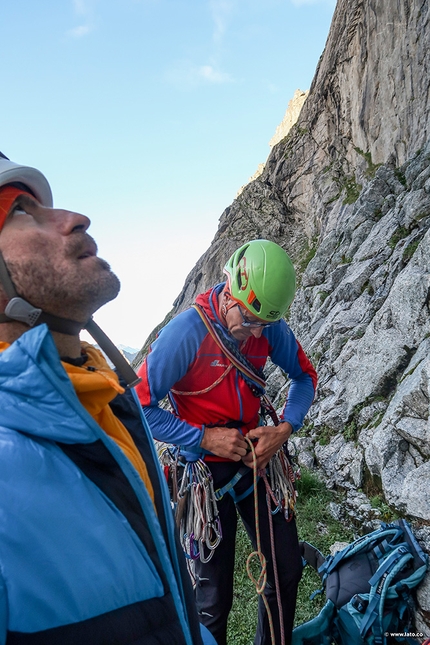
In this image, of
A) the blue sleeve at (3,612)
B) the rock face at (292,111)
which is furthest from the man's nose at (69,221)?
the rock face at (292,111)

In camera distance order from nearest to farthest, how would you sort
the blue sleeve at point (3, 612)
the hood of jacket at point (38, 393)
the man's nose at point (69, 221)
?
the blue sleeve at point (3, 612), the hood of jacket at point (38, 393), the man's nose at point (69, 221)

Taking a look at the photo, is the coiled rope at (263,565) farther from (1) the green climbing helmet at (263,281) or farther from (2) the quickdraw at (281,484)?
(1) the green climbing helmet at (263,281)

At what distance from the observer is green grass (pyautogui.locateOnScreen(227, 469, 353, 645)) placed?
412 centimetres

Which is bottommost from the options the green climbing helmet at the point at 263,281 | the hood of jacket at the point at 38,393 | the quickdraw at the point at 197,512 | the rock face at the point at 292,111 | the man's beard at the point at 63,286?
the quickdraw at the point at 197,512

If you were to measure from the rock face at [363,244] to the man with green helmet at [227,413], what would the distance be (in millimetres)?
1554

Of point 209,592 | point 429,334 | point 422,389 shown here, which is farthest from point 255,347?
point 429,334

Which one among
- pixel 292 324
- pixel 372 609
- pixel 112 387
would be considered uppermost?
pixel 292 324

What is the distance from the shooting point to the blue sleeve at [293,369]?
3.76 meters

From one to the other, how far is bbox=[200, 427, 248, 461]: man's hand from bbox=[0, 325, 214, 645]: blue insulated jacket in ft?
5.63

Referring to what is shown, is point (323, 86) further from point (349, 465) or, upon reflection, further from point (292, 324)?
point (349, 465)

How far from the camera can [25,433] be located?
1.22 meters

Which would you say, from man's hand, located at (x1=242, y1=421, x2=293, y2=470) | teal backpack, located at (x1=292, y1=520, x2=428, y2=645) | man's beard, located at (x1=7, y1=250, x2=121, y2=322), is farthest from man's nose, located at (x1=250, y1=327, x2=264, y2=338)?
teal backpack, located at (x1=292, y1=520, x2=428, y2=645)

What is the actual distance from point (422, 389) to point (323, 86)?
28110mm

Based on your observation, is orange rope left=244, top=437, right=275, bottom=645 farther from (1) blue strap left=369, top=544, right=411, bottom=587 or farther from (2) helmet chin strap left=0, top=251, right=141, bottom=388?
(2) helmet chin strap left=0, top=251, right=141, bottom=388
